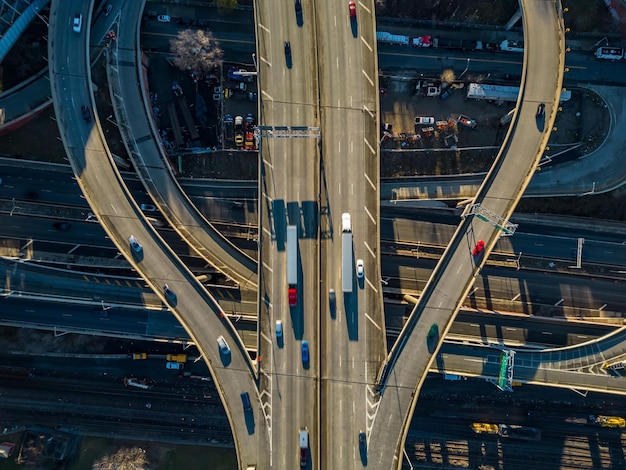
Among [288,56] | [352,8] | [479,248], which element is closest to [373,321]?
[479,248]

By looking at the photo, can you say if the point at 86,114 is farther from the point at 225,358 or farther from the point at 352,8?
the point at 352,8

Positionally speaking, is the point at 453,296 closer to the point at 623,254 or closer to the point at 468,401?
the point at 468,401

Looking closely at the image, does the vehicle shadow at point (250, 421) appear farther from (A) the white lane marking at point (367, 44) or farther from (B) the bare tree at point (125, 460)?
(A) the white lane marking at point (367, 44)

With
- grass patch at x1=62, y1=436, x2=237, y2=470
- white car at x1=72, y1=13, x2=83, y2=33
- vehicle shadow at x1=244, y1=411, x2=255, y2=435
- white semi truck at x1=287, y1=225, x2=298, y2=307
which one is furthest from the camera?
grass patch at x1=62, y1=436, x2=237, y2=470

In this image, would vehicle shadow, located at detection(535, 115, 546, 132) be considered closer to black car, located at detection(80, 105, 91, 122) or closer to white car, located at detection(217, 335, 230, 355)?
white car, located at detection(217, 335, 230, 355)

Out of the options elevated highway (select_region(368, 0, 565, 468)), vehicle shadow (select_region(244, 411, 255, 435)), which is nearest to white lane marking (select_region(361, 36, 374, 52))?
elevated highway (select_region(368, 0, 565, 468))

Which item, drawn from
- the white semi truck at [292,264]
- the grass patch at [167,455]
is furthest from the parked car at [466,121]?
the grass patch at [167,455]
